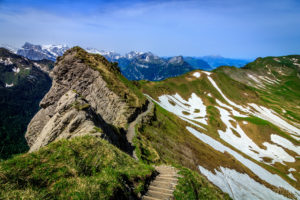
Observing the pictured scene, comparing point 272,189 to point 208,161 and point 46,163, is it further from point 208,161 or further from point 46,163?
point 46,163

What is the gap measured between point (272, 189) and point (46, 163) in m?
53.9

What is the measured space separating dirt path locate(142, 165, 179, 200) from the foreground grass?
788 millimetres

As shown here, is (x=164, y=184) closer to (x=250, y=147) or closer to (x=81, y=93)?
(x=81, y=93)

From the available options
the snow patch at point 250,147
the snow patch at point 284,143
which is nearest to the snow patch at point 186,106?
the snow patch at point 250,147

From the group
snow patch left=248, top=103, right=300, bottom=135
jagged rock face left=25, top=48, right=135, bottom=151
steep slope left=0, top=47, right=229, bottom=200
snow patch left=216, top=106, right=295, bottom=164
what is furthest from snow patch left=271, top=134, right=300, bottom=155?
steep slope left=0, top=47, right=229, bottom=200

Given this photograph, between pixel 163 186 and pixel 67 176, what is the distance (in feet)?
22.8

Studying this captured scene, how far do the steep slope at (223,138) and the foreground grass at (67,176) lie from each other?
14097 mm

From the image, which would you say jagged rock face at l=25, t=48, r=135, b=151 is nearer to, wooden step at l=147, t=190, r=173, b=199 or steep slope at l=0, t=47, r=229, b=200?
steep slope at l=0, t=47, r=229, b=200

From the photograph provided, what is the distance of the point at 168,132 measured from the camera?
43656 millimetres

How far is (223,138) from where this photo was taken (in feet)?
225

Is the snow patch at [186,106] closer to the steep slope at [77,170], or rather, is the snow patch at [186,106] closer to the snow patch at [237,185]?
the snow patch at [237,185]

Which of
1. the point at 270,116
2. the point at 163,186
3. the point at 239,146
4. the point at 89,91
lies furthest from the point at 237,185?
the point at 270,116

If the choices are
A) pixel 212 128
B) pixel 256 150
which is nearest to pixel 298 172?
pixel 256 150

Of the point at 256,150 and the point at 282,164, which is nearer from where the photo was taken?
the point at 282,164
